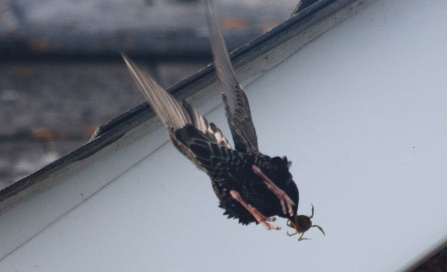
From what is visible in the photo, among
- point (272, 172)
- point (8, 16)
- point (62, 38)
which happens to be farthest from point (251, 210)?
point (8, 16)

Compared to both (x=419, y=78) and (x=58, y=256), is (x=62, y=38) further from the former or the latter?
(x=419, y=78)

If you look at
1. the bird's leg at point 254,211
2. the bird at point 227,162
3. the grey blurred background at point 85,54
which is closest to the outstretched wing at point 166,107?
the bird at point 227,162

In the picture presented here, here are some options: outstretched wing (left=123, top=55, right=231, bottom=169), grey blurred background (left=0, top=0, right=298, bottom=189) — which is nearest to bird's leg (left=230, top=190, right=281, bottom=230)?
outstretched wing (left=123, top=55, right=231, bottom=169)

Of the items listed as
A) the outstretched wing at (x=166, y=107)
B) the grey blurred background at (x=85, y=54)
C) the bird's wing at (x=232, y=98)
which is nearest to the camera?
the outstretched wing at (x=166, y=107)

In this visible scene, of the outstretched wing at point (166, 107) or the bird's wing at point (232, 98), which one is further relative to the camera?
the bird's wing at point (232, 98)

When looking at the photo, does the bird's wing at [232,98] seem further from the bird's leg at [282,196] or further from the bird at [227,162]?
the bird's leg at [282,196]

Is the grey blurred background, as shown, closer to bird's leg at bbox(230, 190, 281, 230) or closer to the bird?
the bird
